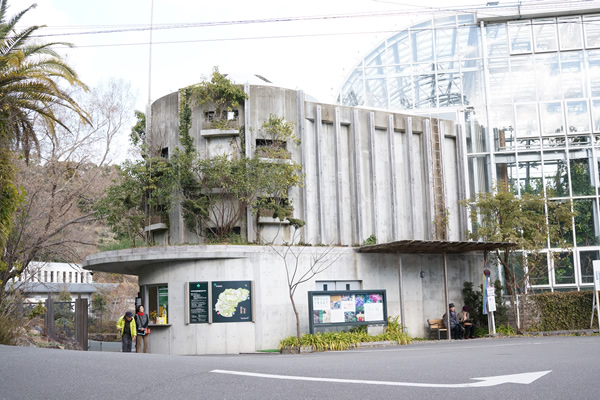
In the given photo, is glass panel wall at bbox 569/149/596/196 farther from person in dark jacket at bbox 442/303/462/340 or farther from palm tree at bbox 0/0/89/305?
palm tree at bbox 0/0/89/305

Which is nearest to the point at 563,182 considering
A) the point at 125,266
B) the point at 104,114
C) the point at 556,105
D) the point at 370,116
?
the point at 556,105

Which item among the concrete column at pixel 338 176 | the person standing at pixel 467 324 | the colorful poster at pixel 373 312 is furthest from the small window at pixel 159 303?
the person standing at pixel 467 324

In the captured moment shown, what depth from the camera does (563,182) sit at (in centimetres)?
3278

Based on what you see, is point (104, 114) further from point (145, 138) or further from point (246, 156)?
point (246, 156)

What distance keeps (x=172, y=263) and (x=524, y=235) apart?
15377 millimetres

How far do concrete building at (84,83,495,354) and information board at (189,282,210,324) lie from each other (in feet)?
0.28

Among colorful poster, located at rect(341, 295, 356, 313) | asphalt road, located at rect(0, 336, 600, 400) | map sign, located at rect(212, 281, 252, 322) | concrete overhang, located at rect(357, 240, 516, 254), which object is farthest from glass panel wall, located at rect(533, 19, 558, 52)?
asphalt road, located at rect(0, 336, 600, 400)

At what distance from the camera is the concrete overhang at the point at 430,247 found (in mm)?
24484

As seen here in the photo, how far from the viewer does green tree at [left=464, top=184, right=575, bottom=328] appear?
27.7 meters

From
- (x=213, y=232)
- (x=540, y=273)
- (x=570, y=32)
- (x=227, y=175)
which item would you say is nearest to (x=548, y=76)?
(x=570, y=32)

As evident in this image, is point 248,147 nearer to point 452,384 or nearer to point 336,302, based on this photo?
point 336,302

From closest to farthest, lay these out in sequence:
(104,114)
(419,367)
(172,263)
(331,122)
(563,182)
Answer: (419,367) → (172,263) → (331,122) → (563,182) → (104,114)

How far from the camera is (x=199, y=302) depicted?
2341 cm

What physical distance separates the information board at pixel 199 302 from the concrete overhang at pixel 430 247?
6.59 metres
